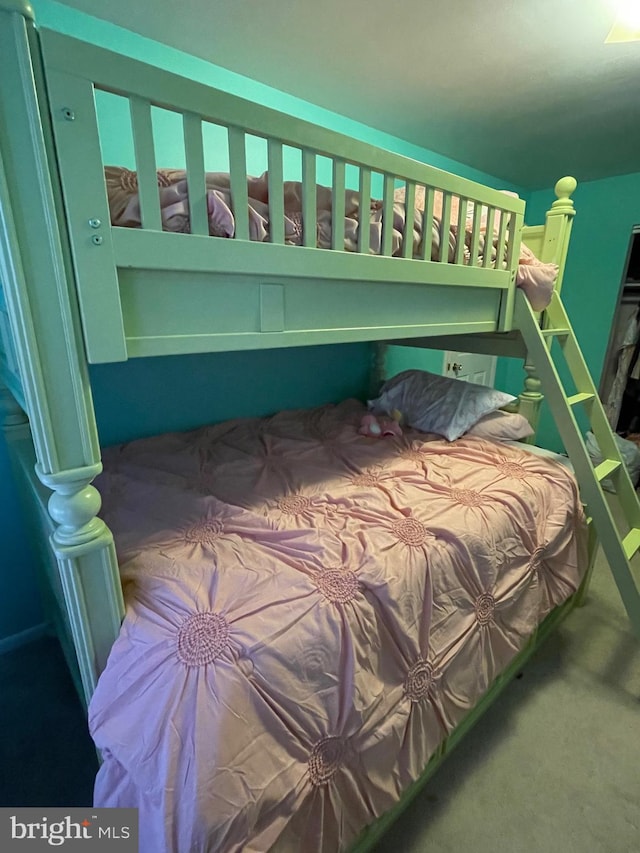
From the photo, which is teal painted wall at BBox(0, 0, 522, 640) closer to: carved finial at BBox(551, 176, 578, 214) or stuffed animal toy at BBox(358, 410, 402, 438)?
stuffed animal toy at BBox(358, 410, 402, 438)

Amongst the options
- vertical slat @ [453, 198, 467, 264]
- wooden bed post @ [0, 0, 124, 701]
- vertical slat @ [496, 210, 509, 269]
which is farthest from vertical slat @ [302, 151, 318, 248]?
vertical slat @ [496, 210, 509, 269]

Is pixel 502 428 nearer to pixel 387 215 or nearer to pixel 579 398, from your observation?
pixel 579 398

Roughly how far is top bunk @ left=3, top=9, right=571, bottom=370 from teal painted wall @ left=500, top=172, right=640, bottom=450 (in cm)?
256

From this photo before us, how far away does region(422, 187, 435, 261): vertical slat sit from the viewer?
1.30m

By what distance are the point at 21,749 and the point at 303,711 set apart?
1167 millimetres

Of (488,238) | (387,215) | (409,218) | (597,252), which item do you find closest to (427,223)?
(409,218)

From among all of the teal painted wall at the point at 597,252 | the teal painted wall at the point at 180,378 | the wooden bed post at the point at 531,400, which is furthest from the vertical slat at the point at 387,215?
the teal painted wall at the point at 597,252

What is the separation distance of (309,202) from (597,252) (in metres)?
3.28

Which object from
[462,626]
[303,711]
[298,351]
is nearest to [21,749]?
[303,711]

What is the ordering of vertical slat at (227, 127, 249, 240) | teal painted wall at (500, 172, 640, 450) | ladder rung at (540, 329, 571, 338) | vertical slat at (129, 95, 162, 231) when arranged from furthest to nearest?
1. teal painted wall at (500, 172, 640, 450)
2. ladder rung at (540, 329, 571, 338)
3. vertical slat at (227, 127, 249, 240)
4. vertical slat at (129, 95, 162, 231)

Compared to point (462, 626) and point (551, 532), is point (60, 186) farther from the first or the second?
point (551, 532)

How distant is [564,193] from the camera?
1.87 meters

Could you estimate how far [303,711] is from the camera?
2.75 feet

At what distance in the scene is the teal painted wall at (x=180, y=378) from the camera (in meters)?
1.61
